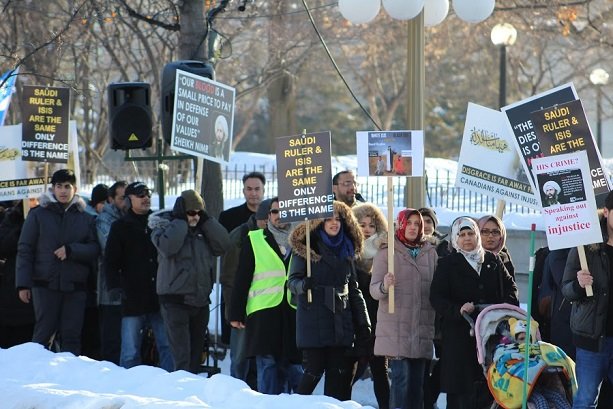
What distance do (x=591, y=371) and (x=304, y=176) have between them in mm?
3101

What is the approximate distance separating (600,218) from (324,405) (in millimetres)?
2634

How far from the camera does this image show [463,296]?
1060 cm

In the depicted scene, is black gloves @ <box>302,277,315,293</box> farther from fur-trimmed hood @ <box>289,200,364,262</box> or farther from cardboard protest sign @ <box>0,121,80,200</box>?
cardboard protest sign @ <box>0,121,80,200</box>

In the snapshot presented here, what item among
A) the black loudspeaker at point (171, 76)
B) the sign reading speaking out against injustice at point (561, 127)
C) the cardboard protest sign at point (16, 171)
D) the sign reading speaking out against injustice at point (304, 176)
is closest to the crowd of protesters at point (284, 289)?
the sign reading speaking out against injustice at point (304, 176)

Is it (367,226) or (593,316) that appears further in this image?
(367,226)

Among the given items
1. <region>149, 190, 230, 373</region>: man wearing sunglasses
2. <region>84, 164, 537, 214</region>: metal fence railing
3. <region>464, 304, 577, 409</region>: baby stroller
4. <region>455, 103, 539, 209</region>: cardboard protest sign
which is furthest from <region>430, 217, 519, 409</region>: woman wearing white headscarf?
<region>84, 164, 537, 214</region>: metal fence railing

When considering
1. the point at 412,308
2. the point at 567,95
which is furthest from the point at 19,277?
the point at 567,95

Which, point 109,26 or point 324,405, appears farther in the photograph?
point 109,26

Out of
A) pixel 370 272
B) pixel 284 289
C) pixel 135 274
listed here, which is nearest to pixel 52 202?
pixel 135 274

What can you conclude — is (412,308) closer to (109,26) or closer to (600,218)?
(600,218)

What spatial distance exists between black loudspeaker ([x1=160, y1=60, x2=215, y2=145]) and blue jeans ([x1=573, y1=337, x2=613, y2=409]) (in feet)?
20.5

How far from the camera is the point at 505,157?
1290 centimetres

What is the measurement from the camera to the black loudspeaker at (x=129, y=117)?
1523 cm

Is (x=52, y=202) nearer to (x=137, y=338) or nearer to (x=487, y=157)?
(x=137, y=338)
